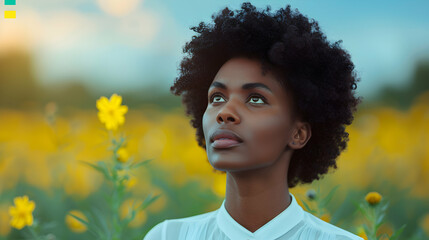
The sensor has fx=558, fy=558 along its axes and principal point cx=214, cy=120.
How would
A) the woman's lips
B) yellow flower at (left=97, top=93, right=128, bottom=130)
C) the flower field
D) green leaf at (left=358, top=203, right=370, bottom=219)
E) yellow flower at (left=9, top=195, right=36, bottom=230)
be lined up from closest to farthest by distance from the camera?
1. the woman's lips
2. green leaf at (left=358, top=203, right=370, bottom=219)
3. yellow flower at (left=97, top=93, right=128, bottom=130)
4. yellow flower at (left=9, top=195, right=36, bottom=230)
5. the flower field

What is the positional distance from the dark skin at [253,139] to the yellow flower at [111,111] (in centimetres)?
67

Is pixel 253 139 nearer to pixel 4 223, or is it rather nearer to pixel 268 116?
pixel 268 116

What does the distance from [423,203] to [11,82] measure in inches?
195

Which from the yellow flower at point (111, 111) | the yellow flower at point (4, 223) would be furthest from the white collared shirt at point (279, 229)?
the yellow flower at point (4, 223)

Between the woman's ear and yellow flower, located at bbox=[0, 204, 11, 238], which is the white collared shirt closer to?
the woman's ear

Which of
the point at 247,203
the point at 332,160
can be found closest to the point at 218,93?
the point at 247,203

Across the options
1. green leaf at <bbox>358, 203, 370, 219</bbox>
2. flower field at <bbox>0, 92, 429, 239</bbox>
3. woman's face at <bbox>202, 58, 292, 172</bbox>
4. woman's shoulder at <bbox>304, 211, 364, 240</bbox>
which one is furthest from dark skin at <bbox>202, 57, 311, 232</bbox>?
flower field at <bbox>0, 92, 429, 239</bbox>

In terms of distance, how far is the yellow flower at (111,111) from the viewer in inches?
101

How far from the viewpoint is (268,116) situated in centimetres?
191

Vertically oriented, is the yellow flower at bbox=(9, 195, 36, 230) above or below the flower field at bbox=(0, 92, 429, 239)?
above

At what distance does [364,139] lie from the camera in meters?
4.38

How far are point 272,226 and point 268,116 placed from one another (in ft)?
1.30

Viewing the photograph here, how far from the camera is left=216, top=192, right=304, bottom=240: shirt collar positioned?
77.7 inches

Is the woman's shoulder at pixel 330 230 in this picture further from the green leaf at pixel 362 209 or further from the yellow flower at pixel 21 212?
the yellow flower at pixel 21 212
